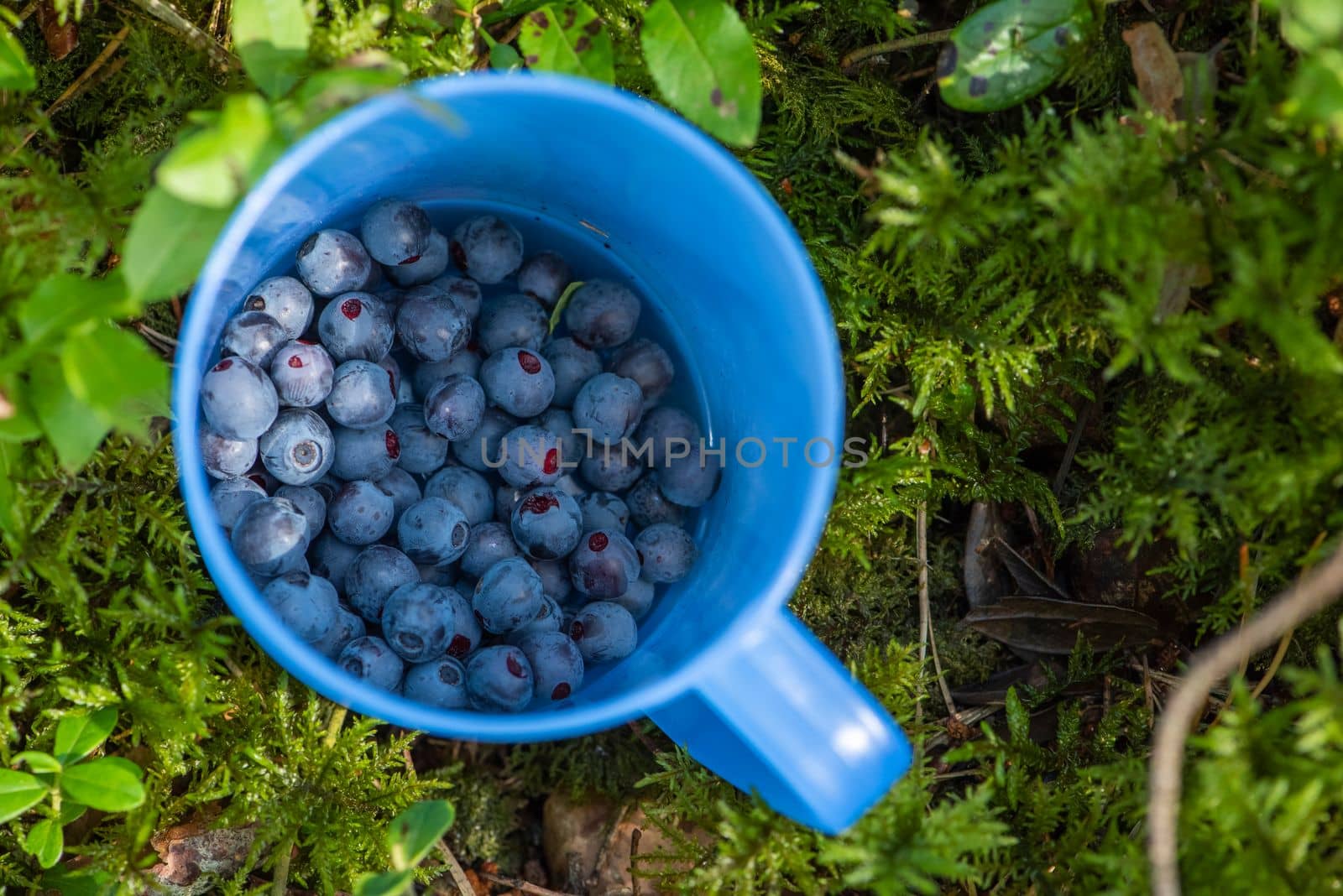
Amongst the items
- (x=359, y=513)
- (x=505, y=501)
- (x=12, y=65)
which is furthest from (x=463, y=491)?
(x=12, y=65)

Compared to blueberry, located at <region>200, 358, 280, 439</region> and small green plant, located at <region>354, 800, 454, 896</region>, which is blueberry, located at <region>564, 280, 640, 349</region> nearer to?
blueberry, located at <region>200, 358, 280, 439</region>

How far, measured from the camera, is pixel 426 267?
169 centimetres

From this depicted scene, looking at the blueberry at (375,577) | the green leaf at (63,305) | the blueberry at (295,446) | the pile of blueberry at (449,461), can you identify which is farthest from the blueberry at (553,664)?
the green leaf at (63,305)

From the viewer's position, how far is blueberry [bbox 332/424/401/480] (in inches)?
64.3

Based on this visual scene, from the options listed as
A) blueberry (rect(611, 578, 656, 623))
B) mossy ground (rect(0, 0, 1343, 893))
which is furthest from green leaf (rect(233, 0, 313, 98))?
blueberry (rect(611, 578, 656, 623))

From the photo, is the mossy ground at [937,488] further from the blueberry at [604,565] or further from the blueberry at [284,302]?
the blueberry at [604,565]

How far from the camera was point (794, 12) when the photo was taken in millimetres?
1601

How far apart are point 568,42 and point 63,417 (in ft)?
2.76

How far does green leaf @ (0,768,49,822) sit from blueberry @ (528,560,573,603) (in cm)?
76

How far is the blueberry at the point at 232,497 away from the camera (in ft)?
4.86

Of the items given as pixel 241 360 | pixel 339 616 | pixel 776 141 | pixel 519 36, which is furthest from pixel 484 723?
pixel 776 141

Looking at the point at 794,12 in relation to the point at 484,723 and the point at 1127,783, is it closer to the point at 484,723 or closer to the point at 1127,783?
the point at 484,723

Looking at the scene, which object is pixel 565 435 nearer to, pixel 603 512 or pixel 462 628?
pixel 603 512

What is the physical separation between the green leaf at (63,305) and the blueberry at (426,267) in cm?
51
